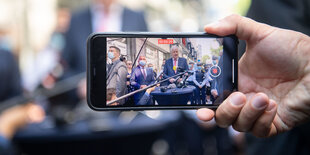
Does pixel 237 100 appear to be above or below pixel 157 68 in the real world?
below

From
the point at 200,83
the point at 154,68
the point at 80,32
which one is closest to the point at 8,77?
the point at 80,32

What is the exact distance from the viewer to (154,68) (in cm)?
117

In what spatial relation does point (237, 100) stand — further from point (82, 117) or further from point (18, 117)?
point (18, 117)

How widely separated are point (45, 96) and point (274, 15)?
4.95 ft

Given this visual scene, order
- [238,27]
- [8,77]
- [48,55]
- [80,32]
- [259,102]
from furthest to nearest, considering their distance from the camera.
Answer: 1. [48,55]
2. [80,32]
3. [8,77]
4. [238,27]
5. [259,102]

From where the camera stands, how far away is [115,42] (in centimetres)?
118

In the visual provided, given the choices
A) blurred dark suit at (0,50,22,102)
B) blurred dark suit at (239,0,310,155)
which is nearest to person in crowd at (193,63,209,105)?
blurred dark suit at (239,0,310,155)

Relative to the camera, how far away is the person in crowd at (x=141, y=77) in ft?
3.84

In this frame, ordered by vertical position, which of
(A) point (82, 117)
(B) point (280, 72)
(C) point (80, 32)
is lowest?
(A) point (82, 117)

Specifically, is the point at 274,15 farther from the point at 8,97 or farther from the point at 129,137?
the point at 8,97

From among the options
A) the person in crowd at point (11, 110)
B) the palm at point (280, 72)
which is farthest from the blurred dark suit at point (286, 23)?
the person in crowd at point (11, 110)

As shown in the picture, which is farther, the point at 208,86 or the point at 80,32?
the point at 80,32

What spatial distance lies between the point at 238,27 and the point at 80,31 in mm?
1791

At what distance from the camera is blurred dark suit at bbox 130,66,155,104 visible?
1172 millimetres
